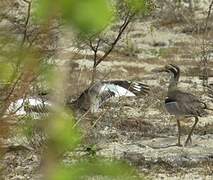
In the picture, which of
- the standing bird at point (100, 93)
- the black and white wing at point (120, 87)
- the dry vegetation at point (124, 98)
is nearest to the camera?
the dry vegetation at point (124, 98)

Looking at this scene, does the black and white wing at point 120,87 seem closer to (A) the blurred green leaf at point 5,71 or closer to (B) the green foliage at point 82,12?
(A) the blurred green leaf at point 5,71

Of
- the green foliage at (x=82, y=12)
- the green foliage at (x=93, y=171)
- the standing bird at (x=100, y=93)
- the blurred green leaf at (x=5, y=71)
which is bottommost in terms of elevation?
the standing bird at (x=100, y=93)

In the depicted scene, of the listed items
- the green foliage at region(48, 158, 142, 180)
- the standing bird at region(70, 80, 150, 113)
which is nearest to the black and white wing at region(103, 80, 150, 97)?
the standing bird at region(70, 80, 150, 113)

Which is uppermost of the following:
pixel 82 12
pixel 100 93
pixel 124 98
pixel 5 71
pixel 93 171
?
pixel 82 12

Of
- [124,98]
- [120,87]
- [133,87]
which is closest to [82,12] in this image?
[120,87]

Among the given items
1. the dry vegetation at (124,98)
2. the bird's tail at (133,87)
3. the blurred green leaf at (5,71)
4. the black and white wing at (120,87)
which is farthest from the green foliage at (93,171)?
the bird's tail at (133,87)

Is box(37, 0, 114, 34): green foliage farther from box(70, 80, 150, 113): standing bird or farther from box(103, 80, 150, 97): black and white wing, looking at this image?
box(103, 80, 150, 97): black and white wing

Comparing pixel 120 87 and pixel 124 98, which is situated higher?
pixel 120 87

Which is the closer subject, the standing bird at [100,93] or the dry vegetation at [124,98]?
the dry vegetation at [124,98]

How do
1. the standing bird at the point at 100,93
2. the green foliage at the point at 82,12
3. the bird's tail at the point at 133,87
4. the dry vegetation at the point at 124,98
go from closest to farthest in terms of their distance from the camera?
the green foliage at the point at 82,12
the dry vegetation at the point at 124,98
the standing bird at the point at 100,93
the bird's tail at the point at 133,87

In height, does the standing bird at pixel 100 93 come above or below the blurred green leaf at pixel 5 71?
below

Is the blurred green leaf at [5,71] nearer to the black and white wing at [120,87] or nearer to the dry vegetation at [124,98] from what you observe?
the dry vegetation at [124,98]

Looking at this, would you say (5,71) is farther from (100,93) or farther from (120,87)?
(120,87)

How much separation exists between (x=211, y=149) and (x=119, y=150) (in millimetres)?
1084
